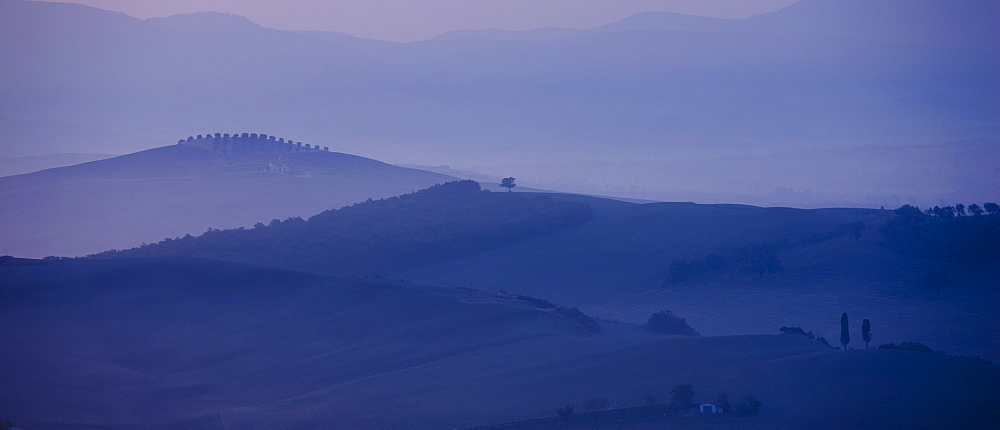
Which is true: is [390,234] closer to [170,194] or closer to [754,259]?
[754,259]

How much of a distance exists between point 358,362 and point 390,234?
38.2 meters

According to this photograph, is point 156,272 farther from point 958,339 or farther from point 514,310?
point 958,339

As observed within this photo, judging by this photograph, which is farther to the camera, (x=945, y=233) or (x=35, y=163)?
(x=35, y=163)

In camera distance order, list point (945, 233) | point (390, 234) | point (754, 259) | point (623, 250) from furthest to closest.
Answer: point (390, 234) < point (623, 250) < point (945, 233) < point (754, 259)

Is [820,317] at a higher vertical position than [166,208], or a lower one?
lower

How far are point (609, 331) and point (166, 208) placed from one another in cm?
8627

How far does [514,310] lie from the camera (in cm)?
4588

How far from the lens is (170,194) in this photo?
405 ft

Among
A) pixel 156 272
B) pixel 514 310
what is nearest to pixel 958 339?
pixel 514 310

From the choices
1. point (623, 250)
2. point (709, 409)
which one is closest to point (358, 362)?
point (709, 409)

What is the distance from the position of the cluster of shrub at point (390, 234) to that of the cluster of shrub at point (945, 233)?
26311 millimetres

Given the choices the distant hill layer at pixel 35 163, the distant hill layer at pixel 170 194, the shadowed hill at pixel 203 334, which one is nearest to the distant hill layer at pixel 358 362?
the shadowed hill at pixel 203 334

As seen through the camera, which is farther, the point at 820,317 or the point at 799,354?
the point at 820,317

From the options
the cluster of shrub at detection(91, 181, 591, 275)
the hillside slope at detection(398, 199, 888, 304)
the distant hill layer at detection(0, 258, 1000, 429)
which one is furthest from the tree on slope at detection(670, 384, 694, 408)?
the cluster of shrub at detection(91, 181, 591, 275)
